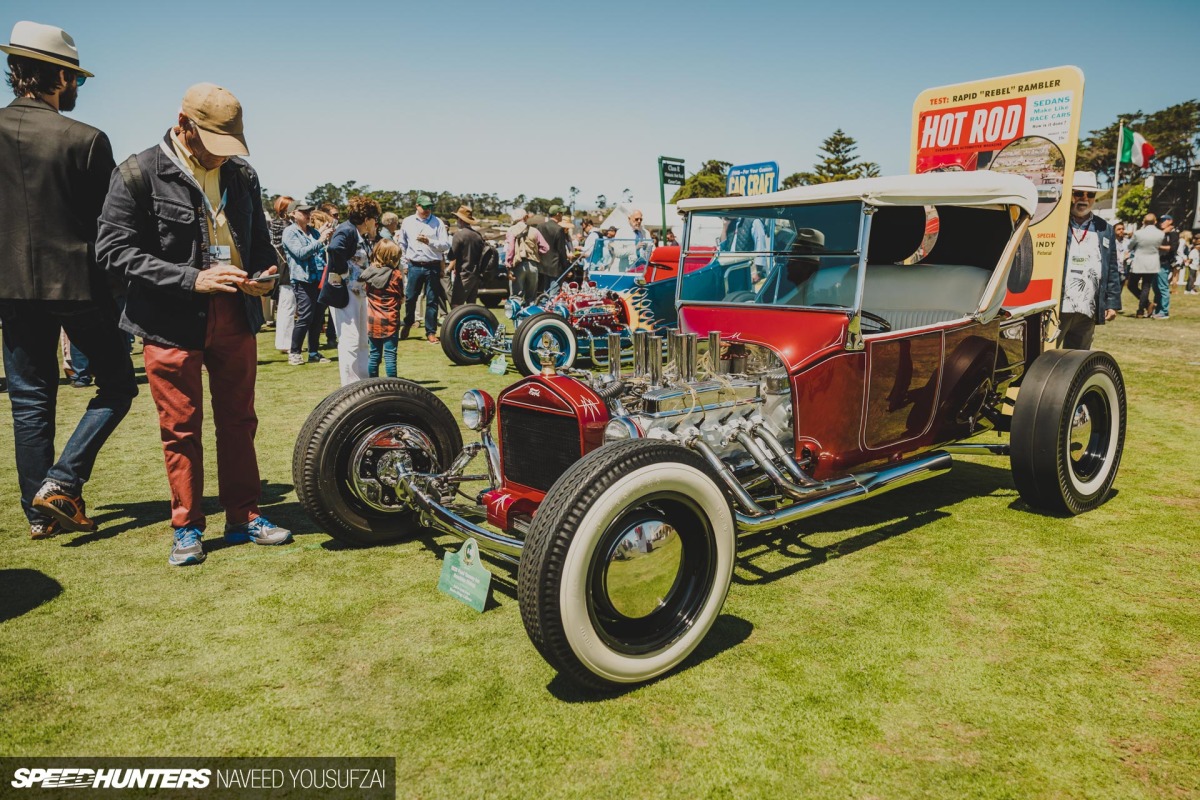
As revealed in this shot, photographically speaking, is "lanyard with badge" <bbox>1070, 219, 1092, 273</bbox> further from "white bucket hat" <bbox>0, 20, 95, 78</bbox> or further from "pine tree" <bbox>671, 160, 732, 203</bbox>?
"pine tree" <bbox>671, 160, 732, 203</bbox>

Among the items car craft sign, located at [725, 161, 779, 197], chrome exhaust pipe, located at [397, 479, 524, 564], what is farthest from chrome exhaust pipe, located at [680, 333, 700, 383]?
car craft sign, located at [725, 161, 779, 197]

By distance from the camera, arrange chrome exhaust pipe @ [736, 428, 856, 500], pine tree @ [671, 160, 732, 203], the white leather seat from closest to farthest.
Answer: chrome exhaust pipe @ [736, 428, 856, 500] → the white leather seat → pine tree @ [671, 160, 732, 203]

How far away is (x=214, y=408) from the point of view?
3.70 meters

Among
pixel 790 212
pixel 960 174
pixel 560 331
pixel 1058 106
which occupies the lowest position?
pixel 560 331

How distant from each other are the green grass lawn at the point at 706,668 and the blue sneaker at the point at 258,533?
0.08m

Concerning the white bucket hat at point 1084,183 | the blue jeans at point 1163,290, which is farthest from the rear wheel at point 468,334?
the blue jeans at point 1163,290

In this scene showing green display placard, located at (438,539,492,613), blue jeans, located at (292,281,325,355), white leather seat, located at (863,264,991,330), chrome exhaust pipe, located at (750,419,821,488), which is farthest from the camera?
blue jeans, located at (292,281,325,355)

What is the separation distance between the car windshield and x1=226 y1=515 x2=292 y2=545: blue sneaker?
251cm

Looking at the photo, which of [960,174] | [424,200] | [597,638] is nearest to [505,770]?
[597,638]

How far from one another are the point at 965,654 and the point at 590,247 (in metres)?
10.1

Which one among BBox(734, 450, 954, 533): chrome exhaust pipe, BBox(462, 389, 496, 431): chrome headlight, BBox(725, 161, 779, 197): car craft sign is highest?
BBox(725, 161, 779, 197): car craft sign

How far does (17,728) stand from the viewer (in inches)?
93.3

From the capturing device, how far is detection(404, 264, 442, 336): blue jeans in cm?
1111

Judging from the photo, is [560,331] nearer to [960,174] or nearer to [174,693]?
[960,174]
